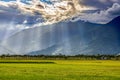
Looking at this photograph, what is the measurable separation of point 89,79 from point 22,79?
35.6 feet

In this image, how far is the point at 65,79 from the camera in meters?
57.4

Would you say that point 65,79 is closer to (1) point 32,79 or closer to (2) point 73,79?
(2) point 73,79

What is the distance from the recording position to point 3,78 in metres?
56.8

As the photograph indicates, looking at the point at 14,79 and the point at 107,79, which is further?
the point at 107,79

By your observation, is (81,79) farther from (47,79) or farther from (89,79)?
(47,79)

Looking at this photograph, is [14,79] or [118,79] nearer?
[14,79]

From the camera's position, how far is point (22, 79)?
5631cm

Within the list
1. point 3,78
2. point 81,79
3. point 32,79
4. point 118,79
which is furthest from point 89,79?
point 3,78

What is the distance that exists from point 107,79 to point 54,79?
29.8 feet

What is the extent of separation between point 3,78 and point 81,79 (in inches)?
491

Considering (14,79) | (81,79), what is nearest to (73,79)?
(81,79)

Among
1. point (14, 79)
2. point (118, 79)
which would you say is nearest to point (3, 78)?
point (14, 79)

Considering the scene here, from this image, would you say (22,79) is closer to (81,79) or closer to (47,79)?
(47,79)

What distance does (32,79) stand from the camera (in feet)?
186
